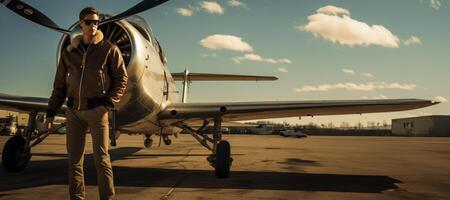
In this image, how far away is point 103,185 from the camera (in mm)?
3508

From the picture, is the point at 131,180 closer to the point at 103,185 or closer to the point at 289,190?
the point at 289,190

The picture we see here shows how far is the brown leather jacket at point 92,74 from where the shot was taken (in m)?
3.45

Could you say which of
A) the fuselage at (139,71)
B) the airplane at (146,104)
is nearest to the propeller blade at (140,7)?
the airplane at (146,104)

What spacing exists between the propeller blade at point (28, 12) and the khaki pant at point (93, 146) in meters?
3.87

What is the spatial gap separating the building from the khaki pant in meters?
100

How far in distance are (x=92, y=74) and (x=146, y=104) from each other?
15.3 ft

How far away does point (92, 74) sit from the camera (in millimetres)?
3447

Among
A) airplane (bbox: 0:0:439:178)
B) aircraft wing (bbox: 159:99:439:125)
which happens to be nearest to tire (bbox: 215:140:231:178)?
airplane (bbox: 0:0:439:178)

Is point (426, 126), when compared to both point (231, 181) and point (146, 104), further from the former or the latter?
point (146, 104)

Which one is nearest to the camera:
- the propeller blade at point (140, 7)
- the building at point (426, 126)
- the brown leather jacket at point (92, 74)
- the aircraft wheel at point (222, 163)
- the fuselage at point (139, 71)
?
the brown leather jacket at point (92, 74)

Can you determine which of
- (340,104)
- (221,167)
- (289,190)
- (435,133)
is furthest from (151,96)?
(435,133)

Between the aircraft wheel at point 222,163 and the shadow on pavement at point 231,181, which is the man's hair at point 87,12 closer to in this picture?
the shadow on pavement at point 231,181

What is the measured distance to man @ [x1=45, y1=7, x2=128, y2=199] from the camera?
11.4 ft

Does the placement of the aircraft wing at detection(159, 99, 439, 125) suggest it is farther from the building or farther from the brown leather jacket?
the building
